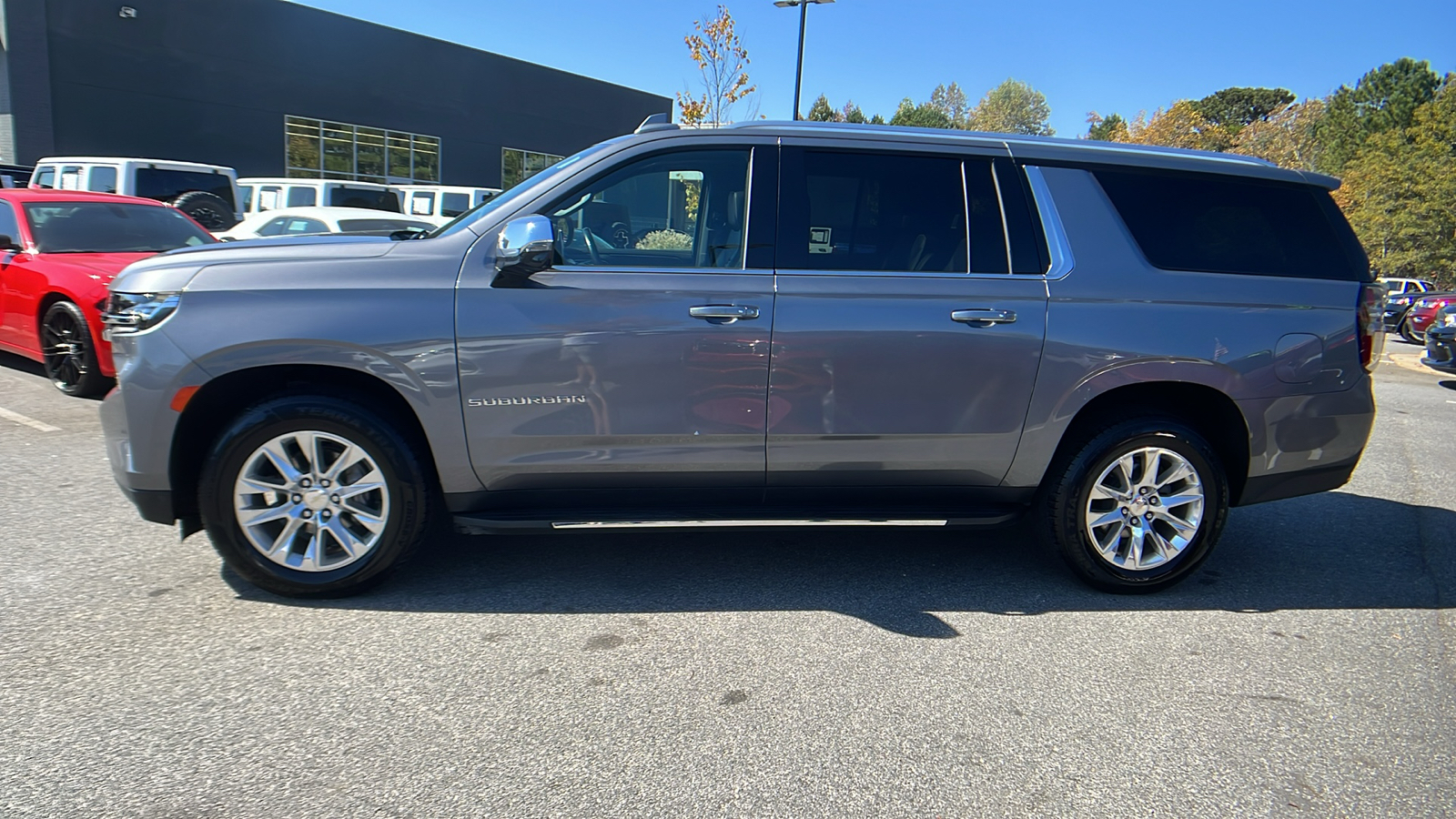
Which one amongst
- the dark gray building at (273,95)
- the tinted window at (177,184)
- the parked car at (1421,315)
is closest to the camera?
the tinted window at (177,184)

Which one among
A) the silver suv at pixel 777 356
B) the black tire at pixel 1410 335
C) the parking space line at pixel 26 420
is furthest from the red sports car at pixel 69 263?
the black tire at pixel 1410 335

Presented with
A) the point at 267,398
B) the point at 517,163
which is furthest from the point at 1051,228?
the point at 517,163

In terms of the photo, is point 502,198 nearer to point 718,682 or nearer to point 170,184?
point 718,682

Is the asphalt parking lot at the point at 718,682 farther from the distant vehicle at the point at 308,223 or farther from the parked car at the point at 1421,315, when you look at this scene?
the parked car at the point at 1421,315

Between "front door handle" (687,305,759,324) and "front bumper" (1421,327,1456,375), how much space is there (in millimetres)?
12400

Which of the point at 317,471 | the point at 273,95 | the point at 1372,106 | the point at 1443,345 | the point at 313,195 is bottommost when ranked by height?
the point at 317,471

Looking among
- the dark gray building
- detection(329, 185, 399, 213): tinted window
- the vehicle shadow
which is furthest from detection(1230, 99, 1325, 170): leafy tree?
the vehicle shadow

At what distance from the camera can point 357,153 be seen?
87.6 feet

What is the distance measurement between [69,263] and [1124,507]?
7.99 metres

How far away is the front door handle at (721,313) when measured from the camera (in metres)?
3.69

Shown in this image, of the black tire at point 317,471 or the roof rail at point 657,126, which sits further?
the roof rail at point 657,126

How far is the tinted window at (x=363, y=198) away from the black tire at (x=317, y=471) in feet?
43.6

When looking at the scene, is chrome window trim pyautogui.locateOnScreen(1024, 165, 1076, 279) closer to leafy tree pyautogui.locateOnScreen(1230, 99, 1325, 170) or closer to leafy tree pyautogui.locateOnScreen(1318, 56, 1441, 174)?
leafy tree pyautogui.locateOnScreen(1230, 99, 1325, 170)

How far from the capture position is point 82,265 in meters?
7.34
